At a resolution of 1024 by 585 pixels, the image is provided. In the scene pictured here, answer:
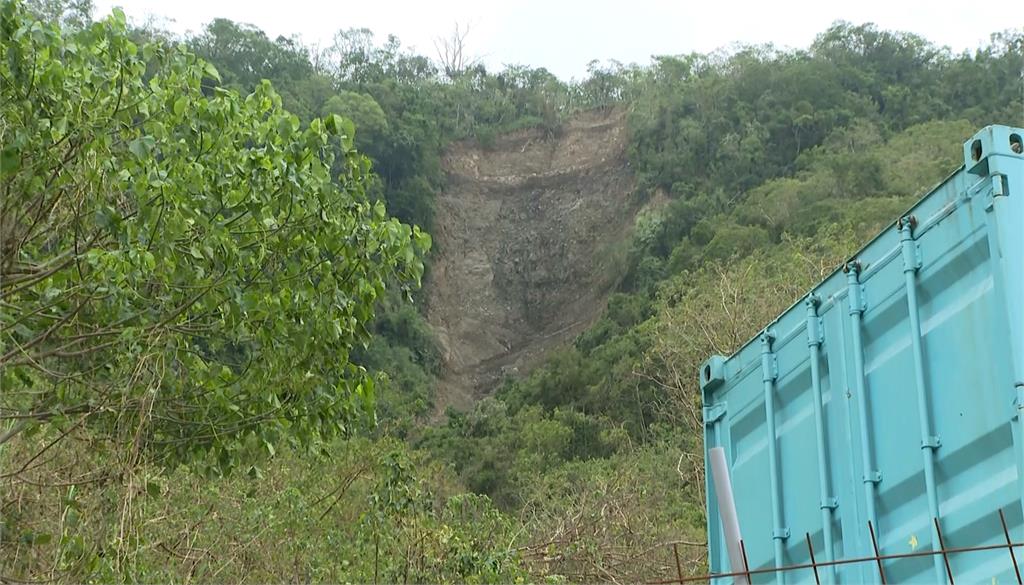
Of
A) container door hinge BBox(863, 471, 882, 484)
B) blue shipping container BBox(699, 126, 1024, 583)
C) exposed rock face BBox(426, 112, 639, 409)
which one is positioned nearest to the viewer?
blue shipping container BBox(699, 126, 1024, 583)

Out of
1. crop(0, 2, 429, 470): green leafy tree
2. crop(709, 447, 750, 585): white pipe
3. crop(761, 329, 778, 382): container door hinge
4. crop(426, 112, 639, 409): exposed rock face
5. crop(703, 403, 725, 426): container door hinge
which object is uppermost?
crop(426, 112, 639, 409): exposed rock face

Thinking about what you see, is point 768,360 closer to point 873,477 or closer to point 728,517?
point 873,477

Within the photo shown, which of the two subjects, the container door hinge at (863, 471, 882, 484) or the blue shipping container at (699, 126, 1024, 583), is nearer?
the blue shipping container at (699, 126, 1024, 583)

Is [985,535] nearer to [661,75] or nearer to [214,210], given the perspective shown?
[214,210]

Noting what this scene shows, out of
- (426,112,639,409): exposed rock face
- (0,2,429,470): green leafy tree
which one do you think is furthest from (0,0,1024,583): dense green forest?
(426,112,639,409): exposed rock face

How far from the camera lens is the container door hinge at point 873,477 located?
359 cm

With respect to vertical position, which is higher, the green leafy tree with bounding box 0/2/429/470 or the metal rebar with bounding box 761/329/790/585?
the green leafy tree with bounding box 0/2/429/470

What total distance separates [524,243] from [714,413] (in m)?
39.2

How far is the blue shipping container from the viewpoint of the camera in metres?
3.12

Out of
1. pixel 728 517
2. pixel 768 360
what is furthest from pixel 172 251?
pixel 728 517

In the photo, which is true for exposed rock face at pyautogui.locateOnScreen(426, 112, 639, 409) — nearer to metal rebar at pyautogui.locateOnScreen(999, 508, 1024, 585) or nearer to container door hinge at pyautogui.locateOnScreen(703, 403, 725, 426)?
container door hinge at pyautogui.locateOnScreen(703, 403, 725, 426)

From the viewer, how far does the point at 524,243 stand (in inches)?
1731

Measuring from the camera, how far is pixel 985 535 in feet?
10.3

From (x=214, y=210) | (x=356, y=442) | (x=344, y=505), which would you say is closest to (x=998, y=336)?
(x=214, y=210)
